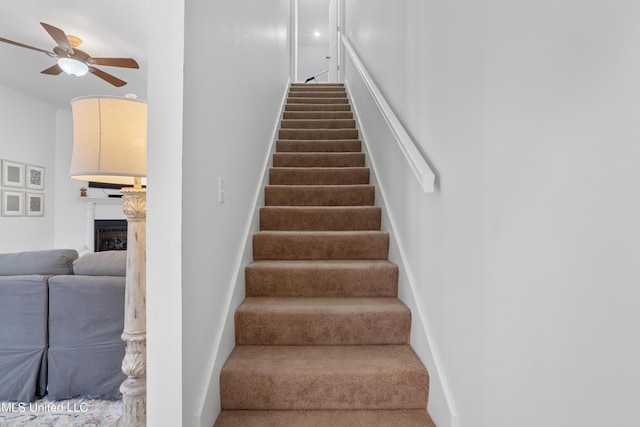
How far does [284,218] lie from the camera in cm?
231

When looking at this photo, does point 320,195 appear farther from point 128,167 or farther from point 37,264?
point 37,264

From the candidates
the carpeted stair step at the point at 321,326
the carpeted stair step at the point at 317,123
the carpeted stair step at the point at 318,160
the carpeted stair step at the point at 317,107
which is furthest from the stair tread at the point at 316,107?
the carpeted stair step at the point at 321,326

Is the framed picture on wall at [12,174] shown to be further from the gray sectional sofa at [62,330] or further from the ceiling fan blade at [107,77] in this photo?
the gray sectional sofa at [62,330]

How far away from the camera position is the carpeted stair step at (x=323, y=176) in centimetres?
271

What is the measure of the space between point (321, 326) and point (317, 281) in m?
0.31

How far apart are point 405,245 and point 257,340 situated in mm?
932

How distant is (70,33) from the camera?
3.45m

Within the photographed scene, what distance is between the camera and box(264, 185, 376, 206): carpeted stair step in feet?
8.15

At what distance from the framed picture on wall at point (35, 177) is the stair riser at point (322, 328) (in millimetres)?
5537

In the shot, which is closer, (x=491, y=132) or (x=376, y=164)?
(x=491, y=132)

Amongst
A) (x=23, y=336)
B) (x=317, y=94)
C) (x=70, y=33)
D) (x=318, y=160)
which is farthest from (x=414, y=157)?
(x=70, y=33)

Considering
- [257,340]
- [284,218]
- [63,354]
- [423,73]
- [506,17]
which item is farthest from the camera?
[284,218]

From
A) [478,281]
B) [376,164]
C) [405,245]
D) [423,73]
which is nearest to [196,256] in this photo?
[478,281]

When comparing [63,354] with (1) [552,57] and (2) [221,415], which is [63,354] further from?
(1) [552,57]
